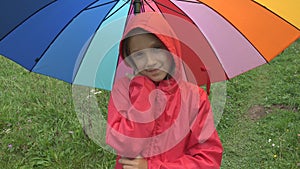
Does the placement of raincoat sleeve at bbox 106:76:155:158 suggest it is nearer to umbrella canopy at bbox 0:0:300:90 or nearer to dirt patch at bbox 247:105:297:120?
A: umbrella canopy at bbox 0:0:300:90

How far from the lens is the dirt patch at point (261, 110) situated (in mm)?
5000

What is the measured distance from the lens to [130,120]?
1859 millimetres

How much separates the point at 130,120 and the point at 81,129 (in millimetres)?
2546

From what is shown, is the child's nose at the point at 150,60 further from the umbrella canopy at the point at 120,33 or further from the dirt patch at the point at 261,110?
the dirt patch at the point at 261,110

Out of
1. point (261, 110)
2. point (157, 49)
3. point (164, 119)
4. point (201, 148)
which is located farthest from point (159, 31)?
point (261, 110)

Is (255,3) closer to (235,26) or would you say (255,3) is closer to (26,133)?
(235,26)

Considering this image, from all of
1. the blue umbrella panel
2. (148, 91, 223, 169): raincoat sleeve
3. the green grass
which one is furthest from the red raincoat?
the green grass

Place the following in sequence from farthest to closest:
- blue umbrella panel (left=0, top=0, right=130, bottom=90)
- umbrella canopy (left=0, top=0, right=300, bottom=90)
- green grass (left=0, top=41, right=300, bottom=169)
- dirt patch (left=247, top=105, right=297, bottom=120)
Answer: dirt patch (left=247, top=105, right=297, bottom=120)
green grass (left=0, top=41, right=300, bottom=169)
blue umbrella panel (left=0, top=0, right=130, bottom=90)
umbrella canopy (left=0, top=0, right=300, bottom=90)

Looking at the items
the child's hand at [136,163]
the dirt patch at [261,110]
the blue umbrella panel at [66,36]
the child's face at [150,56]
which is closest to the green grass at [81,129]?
the dirt patch at [261,110]

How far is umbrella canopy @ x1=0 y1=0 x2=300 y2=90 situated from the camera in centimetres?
204

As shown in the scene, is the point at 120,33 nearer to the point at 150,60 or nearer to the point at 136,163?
the point at 150,60

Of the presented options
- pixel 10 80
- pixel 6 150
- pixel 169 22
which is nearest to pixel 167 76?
pixel 169 22

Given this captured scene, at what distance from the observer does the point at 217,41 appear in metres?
2.15

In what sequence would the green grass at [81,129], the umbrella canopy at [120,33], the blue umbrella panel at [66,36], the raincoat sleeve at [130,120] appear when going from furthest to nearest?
the green grass at [81,129] < the blue umbrella panel at [66,36] < the umbrella canopy at [120,33] < the raincoat sleeve at [130,120]
